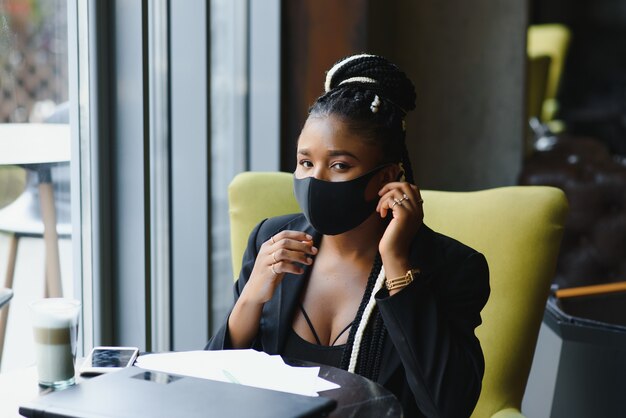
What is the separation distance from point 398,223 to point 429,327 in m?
0.19

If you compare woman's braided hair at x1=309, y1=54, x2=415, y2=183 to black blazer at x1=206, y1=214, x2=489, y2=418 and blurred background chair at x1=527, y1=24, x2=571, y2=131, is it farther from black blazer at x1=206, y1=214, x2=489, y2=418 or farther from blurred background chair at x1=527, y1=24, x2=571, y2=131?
blurred background chair at x1=527, y1=24, x2=571, y2=131

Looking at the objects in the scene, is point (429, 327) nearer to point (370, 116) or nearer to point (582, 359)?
point (370, 116)

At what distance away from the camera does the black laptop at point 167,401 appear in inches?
43.1

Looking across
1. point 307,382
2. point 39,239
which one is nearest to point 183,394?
point 307,382

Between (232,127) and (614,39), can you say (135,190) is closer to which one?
(232,127)

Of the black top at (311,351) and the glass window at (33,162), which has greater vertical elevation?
the glass window at (33,162)

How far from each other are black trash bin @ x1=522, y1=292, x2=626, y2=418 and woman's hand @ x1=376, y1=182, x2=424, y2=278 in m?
0.65

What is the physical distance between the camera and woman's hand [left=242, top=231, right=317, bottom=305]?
4.94ft

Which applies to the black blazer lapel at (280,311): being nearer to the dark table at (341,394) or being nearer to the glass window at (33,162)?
the dark table at (341,394)

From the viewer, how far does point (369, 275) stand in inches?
62.6

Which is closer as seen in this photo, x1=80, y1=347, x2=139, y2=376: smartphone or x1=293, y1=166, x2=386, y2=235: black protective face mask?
x1=80, y1=347, x2=139, y2=376: smartphone

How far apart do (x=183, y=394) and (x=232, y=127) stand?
6.39 ft

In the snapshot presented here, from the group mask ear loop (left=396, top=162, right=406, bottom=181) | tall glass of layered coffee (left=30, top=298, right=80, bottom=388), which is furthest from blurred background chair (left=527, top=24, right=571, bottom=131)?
tall glass of layered coffee (left=30, top=298, right=80, bottom=388)

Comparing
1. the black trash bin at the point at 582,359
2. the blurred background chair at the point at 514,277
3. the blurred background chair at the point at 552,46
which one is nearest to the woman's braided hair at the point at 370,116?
the blurred background chair at the point at 514,277
